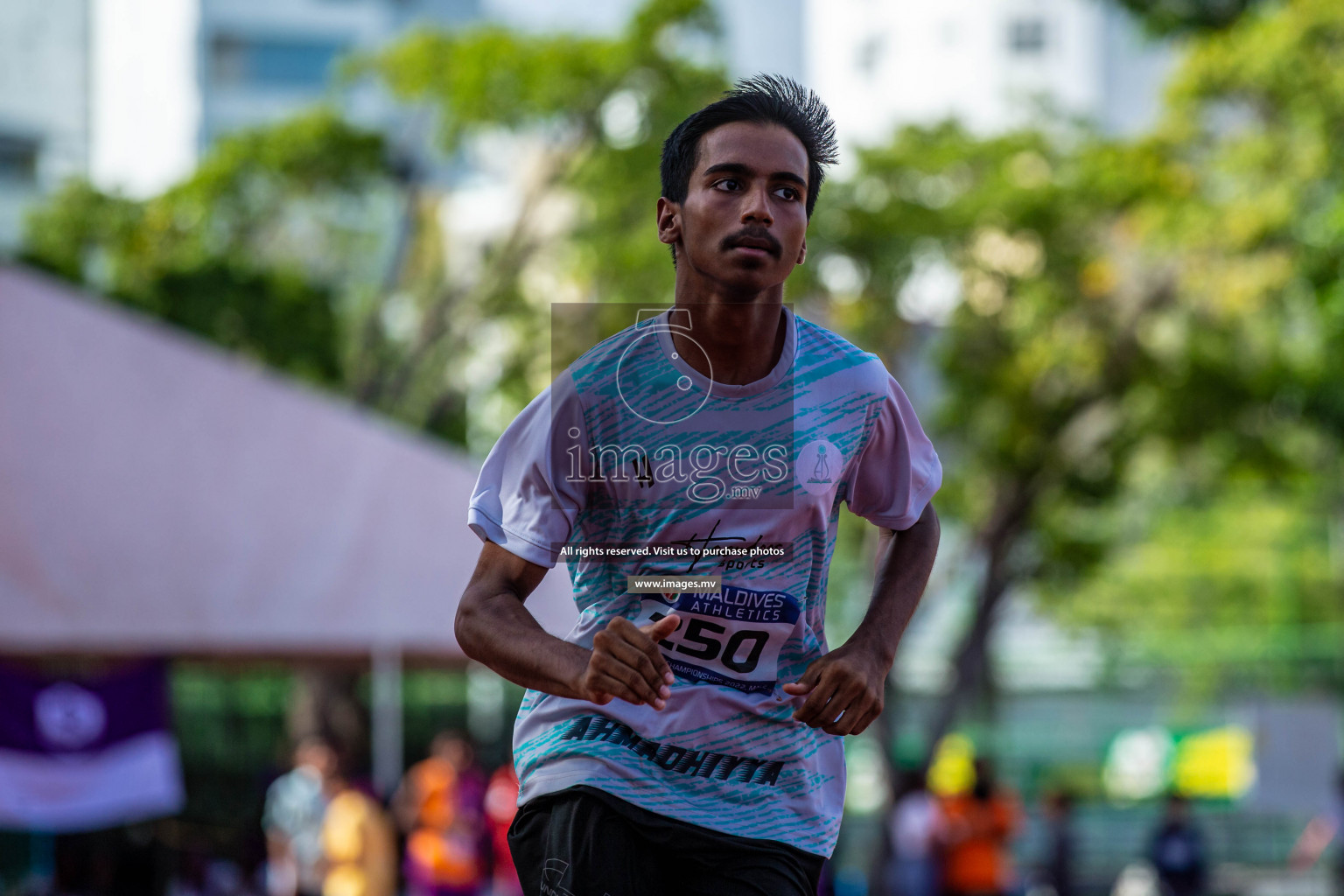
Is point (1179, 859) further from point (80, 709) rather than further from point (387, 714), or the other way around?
point (80, 709)

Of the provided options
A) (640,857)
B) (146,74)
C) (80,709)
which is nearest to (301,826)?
(80,709)

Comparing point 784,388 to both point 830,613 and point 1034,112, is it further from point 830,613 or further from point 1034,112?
point 830,613

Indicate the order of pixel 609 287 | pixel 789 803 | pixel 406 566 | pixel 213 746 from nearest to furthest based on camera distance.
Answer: pixel 789 803, pixel 406 566, pixel 609 287, pixel 213 746

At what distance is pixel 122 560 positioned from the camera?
24.7ft

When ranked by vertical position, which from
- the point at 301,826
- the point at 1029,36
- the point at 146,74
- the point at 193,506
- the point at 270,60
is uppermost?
the point at 1029,36

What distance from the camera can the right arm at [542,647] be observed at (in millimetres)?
2148

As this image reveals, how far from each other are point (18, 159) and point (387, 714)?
8172 millimetres

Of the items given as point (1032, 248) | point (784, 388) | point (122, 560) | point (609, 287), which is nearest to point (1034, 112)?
point (1032, 248)

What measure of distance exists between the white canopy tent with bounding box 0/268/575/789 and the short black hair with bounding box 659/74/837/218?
527 cm

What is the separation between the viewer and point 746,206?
243cm

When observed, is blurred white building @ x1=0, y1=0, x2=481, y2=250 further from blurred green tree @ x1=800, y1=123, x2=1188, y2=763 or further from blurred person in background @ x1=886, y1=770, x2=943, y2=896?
blurred person in background @ x1=886, y1=770, x2=943, y2=896

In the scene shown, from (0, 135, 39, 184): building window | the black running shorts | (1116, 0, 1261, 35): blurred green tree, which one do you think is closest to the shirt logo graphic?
the black running shorts

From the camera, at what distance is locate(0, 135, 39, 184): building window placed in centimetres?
1417

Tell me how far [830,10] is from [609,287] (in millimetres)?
53966
